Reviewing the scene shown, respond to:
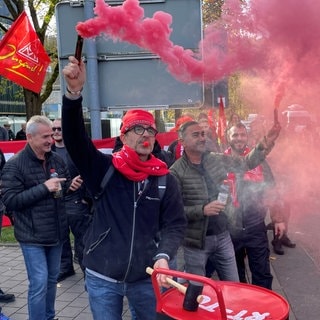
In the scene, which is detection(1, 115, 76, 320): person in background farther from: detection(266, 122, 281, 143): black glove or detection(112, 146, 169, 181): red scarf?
detection(266, 122, 281, 143): black glove

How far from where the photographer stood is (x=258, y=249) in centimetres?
433

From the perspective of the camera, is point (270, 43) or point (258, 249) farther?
point (258, 249)

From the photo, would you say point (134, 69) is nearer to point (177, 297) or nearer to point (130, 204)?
point (130, 204)

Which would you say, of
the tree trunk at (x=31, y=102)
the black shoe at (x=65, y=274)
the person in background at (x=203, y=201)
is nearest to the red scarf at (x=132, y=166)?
the person in background at (x=203, y=201)

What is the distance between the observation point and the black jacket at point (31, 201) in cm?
382

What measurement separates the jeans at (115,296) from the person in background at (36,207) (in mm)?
1160

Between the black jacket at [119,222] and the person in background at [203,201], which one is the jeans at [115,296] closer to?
the black jacket at [119,222]

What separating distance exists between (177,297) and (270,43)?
1861 mm

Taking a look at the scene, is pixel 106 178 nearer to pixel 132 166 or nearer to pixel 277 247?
pixel 132 166

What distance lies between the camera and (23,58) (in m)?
6.96

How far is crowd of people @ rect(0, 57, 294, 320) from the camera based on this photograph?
2771 millimetres

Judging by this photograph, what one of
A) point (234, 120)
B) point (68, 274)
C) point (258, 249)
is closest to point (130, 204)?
point (258, 249)

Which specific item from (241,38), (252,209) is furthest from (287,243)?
(241,38)

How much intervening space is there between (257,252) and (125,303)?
1.53m
